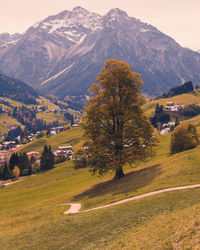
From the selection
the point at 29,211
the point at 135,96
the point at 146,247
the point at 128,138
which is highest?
the point at 135,96

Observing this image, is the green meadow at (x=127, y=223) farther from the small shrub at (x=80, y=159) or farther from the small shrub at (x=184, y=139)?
the small shrub at (x=184, y=139)

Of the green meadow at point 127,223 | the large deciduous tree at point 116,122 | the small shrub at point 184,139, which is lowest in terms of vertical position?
the green meadow at point 127,223

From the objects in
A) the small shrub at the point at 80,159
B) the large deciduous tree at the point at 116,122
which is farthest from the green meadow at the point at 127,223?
the small shrub at the point at 80,159

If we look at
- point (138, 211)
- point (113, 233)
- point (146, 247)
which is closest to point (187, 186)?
point (138, 211)

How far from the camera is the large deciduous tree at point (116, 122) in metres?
42.4

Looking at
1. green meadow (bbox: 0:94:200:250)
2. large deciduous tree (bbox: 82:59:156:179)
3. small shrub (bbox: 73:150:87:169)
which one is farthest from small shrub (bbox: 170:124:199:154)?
small shrub (bbox: 73:150:87:169)

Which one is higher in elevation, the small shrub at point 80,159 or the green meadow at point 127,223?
the small shrub at point 80,159

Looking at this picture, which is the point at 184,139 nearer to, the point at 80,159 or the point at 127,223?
the point at 80,159

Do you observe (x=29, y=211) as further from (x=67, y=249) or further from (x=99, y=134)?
(x=67, y=249)

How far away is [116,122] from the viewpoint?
4447 centimetres

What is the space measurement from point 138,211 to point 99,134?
2017 centimetres

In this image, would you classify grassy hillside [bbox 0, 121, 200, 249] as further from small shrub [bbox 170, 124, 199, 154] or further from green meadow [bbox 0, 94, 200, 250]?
small shrub [bbox 170, 124, 199, 154]

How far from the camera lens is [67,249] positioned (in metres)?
20.1

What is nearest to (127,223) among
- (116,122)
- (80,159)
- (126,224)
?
(126,224)
